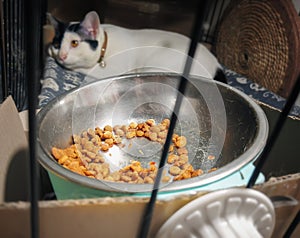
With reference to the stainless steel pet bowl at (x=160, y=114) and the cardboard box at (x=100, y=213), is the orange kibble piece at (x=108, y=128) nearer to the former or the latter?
the stainless steel pet bowl at (x=160, y=114)

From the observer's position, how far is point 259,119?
0.57 metres

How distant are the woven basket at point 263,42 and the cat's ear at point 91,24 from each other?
1.53ft

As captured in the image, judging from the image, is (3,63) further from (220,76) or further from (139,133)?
(220,76)

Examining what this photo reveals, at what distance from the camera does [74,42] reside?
1178 mm

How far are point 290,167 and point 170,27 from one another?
1149 millimetres

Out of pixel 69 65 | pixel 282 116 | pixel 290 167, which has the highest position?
pixel 282 116

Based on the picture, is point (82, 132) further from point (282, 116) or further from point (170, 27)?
point (170, 27)

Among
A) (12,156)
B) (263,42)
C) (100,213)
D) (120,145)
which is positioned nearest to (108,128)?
(120,145)

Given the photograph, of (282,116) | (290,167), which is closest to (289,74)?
(290,167)

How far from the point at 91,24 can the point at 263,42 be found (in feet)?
1.79

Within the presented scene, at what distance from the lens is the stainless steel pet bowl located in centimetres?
57

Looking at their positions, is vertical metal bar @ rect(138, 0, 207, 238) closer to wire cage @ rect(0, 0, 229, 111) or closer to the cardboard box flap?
the cardboard box flap

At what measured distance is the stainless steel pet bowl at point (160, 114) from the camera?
575 millimetres

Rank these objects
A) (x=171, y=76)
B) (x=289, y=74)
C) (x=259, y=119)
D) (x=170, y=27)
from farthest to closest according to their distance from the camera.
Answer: (x=170, y=27)
(x=289, y=74)
(x=171, y=76)
(x=259, y=119)
